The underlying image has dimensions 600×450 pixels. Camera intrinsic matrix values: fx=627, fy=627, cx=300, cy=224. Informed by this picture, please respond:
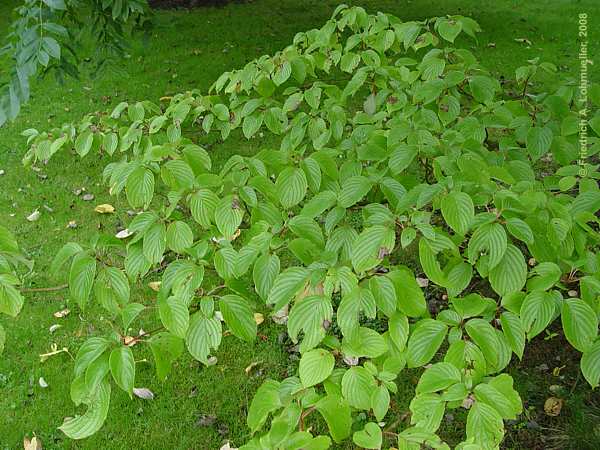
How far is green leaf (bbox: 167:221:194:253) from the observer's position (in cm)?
154

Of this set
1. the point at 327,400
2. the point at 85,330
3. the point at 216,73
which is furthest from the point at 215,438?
the point at 216,73

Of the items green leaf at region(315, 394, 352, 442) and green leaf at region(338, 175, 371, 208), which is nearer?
green leaf at region(315, 394, 352, 442)

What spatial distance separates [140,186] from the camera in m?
1.67

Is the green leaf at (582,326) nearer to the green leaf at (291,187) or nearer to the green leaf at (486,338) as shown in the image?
the green leaf at (486,338)

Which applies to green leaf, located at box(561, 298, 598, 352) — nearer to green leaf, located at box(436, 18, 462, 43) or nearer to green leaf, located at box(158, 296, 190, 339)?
green leaf, located at box(158, 296, 190, 339)

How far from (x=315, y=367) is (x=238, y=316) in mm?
222

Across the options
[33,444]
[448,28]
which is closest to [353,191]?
[448,28]

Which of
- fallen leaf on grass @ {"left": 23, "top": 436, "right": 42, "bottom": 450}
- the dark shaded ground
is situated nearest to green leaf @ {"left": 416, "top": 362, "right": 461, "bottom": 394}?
fallen leaf on grass @ {"left": 23, "top": 436, "right": 42, "bottom": 450}

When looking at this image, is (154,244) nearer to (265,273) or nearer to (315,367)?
(265,273)

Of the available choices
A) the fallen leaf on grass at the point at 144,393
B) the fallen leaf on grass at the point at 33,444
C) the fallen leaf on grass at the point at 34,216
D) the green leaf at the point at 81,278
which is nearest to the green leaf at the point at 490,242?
the green leaf at the point at 81,278

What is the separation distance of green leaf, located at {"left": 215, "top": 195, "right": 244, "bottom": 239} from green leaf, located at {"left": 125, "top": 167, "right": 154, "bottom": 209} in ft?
0.63

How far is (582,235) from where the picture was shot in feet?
5.24

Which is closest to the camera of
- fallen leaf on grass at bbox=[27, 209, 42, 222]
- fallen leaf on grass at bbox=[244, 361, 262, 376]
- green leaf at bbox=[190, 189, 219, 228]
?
green leaf at bbox=[190, 189, 219, 228]

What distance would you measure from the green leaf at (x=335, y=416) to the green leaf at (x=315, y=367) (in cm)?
6
